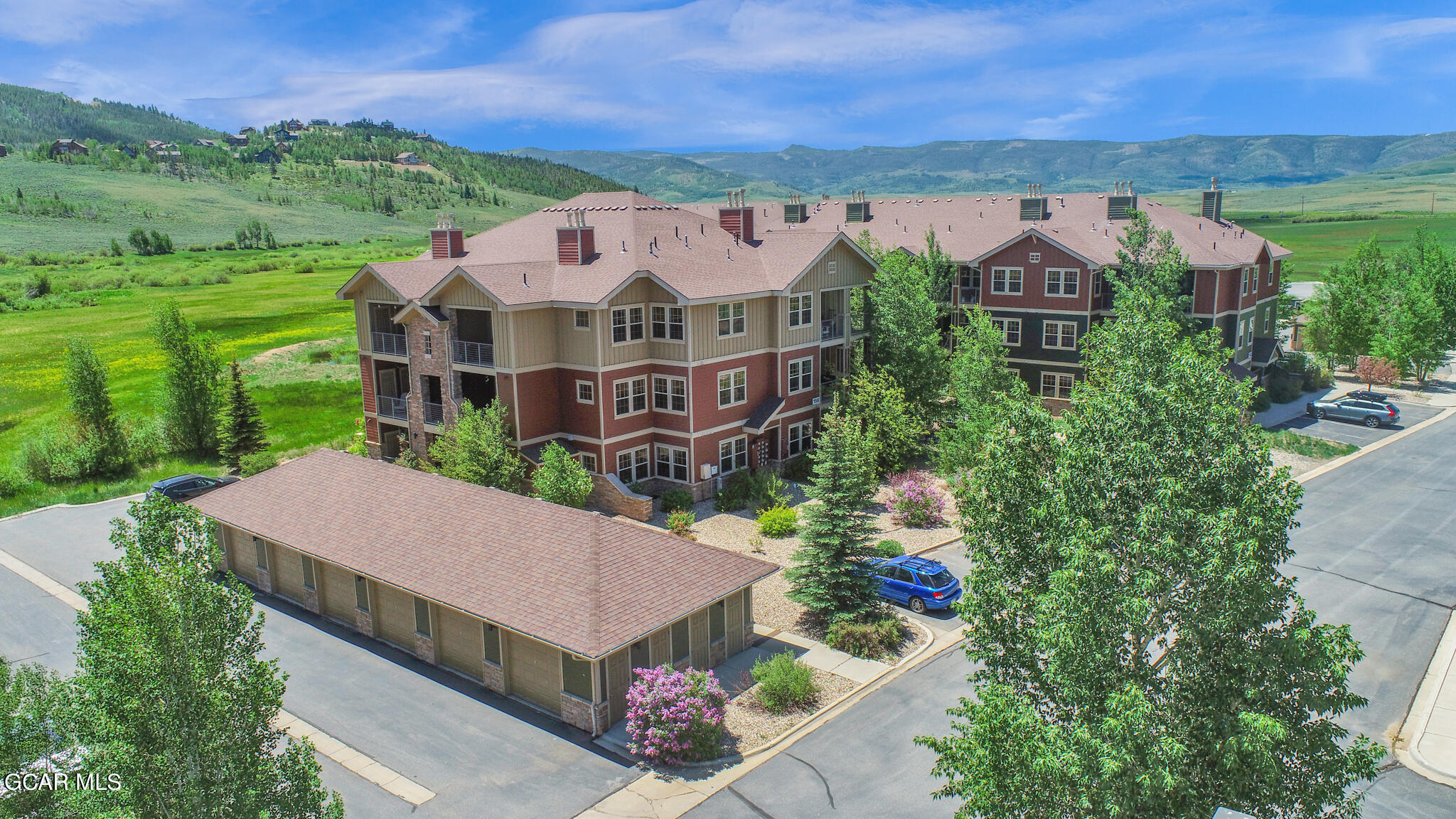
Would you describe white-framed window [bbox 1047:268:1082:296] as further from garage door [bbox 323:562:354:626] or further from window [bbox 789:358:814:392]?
garage door [bbox 323:562:354:626]

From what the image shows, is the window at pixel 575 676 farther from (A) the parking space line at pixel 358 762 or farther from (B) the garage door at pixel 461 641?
(A) the parking space line at pixel 358 762

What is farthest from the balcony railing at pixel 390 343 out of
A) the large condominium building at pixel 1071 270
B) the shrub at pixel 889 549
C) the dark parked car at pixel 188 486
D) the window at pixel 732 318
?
the shrub at pixel 889 549

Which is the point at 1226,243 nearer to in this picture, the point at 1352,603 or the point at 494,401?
the point at 1352,603

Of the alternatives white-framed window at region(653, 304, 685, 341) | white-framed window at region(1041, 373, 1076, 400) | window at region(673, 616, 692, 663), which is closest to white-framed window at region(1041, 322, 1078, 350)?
white-framed window at region(1041, 373, 1076, 400)

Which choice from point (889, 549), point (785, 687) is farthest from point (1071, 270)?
point (785, 687)

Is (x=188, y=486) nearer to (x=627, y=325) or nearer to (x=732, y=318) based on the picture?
(x=627, y=325)

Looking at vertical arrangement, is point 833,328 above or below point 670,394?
above

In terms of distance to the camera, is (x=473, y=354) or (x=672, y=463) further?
(x=672, y=463)
